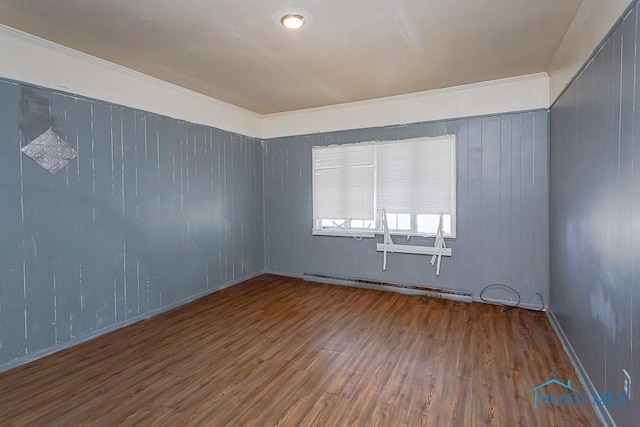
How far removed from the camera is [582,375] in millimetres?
2162

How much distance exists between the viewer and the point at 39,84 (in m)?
2.60

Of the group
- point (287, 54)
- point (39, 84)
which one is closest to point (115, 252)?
point (39, 84)

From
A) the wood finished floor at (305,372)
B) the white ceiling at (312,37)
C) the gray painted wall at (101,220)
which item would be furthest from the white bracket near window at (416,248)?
the gray painted wall at (101,220)

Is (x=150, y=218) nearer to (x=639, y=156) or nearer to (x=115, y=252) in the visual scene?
(x=115, y=252)

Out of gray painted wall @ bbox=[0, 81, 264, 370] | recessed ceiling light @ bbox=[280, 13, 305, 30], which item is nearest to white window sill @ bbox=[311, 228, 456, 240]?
gray painted wall @ bbox=[0, 81, 264, 370]

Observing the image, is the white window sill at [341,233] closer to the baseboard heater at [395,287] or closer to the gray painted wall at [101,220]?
→ the baseboard heater at [395,287]

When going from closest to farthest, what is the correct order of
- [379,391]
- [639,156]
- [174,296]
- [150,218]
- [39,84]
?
1. [639,156]
2. [379,391]
3. [39,84]
4. [150,218]
5. [174,296]

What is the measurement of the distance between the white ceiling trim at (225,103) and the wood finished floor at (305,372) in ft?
7.78

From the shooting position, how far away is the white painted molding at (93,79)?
249 cm

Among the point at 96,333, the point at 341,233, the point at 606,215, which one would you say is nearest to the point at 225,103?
the point at 341,233

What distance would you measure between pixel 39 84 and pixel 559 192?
4.73 m

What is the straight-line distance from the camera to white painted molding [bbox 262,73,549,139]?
11.8 ft

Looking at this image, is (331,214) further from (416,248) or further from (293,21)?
(293,21)

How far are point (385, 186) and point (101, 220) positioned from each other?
11.1ft
